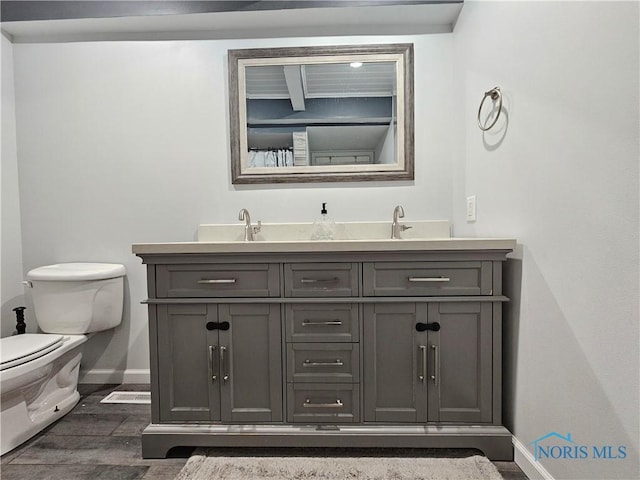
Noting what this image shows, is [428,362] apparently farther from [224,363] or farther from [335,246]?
[224,363]

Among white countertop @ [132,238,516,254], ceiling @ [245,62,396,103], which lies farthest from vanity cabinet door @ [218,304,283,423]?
ceiling @ [245,62,396,103]

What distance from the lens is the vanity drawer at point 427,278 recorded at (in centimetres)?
123

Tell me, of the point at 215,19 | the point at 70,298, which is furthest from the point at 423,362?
the point at 215,19

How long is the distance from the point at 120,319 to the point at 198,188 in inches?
35.3

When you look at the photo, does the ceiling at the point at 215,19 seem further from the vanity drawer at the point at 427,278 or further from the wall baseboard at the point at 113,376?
the wall baseboard at the point at 113,376

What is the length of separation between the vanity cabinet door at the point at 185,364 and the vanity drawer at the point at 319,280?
0.33m

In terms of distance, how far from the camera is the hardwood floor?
1.20 metres

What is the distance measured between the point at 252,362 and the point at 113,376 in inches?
48.7

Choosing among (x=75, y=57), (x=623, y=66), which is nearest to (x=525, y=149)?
(x=623, y=66)

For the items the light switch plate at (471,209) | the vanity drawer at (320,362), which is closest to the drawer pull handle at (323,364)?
the vanity drawer at (320,362)

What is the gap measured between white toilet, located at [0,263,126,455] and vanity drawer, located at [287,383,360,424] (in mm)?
1136

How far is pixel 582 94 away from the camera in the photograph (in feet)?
3.03

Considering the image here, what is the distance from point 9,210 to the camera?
185 centimetres

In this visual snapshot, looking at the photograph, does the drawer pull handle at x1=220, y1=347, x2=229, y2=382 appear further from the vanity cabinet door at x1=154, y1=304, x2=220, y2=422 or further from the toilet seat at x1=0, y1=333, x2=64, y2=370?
the toilet seat at x1=0, y1=333, x2=64, y2=370
